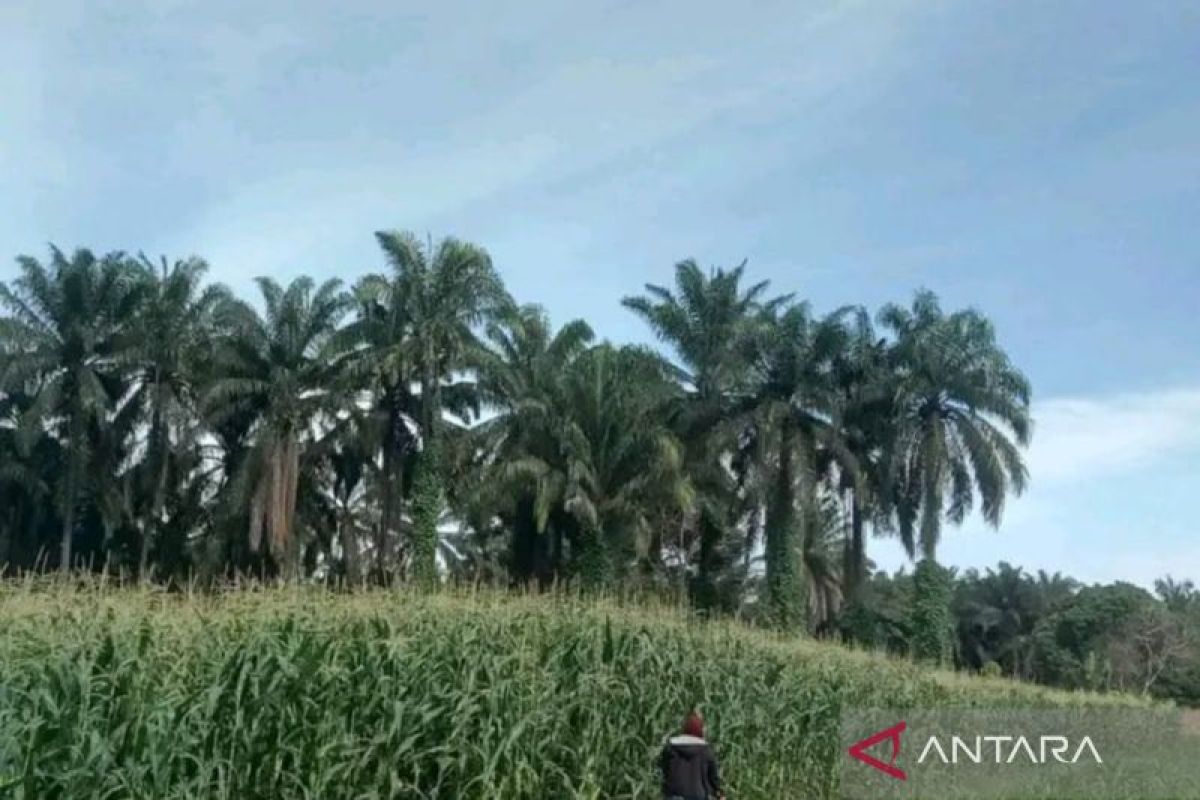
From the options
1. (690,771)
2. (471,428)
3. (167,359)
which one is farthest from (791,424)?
(690,771)

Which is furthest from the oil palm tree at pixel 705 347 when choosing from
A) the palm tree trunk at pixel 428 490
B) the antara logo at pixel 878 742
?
the antara logo at pixel 878 742

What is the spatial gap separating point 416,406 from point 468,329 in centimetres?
519

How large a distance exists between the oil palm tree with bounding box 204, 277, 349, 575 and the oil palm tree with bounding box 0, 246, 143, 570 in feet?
14.2

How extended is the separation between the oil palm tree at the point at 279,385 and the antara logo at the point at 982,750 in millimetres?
26159

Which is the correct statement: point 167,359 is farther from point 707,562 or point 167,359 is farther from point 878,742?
point 878,742

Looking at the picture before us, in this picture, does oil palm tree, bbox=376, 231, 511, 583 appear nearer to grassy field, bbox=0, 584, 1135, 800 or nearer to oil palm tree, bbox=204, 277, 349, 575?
oil palm tree, bbox=204, 277, 349, 575

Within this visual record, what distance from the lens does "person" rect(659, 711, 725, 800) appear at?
12242 mm

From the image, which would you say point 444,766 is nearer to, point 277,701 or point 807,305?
point 277,701

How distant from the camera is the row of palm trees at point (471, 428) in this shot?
4184 centimetres

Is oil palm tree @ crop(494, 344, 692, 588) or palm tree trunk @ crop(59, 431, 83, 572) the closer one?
oil palm tree @ crop(494, 344, 692, 588)

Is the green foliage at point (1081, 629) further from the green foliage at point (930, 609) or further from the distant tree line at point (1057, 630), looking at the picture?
the green foliage at point (930, 609)

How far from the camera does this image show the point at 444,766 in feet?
37.1

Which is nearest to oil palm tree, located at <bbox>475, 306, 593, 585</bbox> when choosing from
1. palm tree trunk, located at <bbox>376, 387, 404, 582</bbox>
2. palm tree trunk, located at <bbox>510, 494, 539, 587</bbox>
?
palm tree trunk, located at <bbox>510, 494, 539, 587</bbox>

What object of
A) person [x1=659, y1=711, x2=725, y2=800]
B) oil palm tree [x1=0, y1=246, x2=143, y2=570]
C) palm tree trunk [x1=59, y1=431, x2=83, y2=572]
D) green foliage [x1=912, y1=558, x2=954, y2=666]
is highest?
oil palm tree [x1=0, y1=246, x2=143, y2=570]
